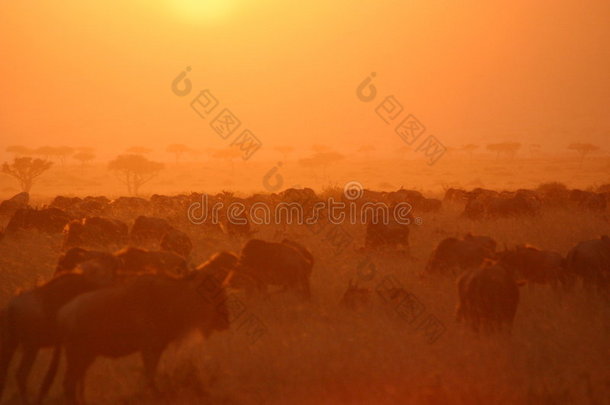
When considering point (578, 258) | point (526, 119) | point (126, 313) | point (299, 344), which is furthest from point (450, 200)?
point (526, 119)

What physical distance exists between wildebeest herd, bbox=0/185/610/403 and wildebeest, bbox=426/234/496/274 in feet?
0.06

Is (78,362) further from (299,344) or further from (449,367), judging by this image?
(449,367)

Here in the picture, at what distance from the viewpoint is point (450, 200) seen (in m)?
26.0

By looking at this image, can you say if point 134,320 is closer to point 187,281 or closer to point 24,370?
point 187,281

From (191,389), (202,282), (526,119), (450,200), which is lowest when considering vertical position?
(191,389)

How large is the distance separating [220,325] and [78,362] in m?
1.51

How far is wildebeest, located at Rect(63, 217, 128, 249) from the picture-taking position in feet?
43.2

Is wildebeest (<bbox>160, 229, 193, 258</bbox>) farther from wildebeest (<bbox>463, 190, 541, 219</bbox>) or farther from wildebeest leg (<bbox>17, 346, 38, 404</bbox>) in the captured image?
wildebeest (<bbox>463, 190, 541, 219</bbox>)

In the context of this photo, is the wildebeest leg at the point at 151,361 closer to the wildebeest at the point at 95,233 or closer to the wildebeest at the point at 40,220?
the wildebeest at the point at 95,233

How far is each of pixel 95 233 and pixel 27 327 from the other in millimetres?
8554

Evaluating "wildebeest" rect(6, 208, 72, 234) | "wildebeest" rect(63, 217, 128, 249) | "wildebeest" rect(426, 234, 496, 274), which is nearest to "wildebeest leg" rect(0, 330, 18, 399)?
"wildebeest" rect(426, 234, 496, 274)

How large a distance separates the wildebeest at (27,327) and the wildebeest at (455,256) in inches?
256

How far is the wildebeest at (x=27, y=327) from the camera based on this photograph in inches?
211

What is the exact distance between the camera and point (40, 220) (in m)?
16.5
